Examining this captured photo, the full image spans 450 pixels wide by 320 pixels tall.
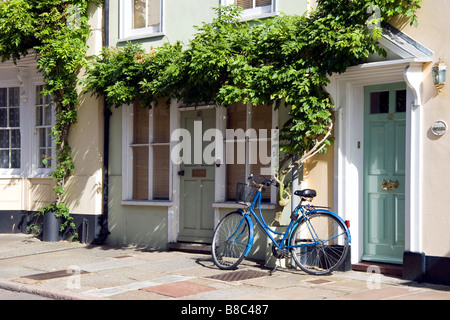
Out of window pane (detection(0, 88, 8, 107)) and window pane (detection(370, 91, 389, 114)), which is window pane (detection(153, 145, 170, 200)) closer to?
window pane (detection(370, 91, 389, 114))

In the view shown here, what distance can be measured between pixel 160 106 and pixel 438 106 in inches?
197

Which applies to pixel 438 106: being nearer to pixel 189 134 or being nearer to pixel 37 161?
pixel 189 134

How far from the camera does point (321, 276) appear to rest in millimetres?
7875

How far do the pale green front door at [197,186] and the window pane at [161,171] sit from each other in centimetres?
41

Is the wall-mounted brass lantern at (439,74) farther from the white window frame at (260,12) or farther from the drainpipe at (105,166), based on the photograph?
the drainpipe at (105,166)

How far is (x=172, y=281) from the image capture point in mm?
7574

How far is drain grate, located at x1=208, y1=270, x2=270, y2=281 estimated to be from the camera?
7738 millimetres

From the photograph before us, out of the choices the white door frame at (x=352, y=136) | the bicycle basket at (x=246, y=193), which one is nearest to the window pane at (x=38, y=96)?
the bicycle basket at (x=246, y=193)

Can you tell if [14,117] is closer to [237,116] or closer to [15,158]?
[15,158]

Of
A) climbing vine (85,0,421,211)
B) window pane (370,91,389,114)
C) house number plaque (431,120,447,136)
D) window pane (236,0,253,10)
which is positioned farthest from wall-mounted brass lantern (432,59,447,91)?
window pane (236,0,253,10)

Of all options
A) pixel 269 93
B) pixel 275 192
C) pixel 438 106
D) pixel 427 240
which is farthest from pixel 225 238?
pixel 438 106

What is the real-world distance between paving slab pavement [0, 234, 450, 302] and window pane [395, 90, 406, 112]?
2.20 meters

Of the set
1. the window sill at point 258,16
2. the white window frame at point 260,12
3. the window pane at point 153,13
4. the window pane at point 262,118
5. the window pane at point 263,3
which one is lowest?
the window pane at point 262,118

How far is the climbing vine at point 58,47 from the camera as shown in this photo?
11.2 m
